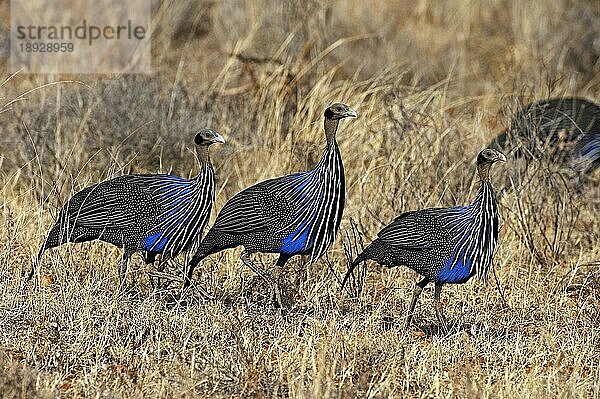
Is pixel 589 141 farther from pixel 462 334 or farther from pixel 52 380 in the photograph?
pixel 52 380

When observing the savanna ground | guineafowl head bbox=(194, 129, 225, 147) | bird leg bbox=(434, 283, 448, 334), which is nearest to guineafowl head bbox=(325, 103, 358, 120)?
guineafowl head bbox=(194, 129, 225, 147)

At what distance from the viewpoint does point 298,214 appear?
460 cm

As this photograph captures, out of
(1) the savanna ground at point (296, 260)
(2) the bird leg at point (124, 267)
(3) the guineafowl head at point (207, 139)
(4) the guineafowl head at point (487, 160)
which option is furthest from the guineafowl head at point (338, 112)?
(2) the bird leg at point (124, 267)

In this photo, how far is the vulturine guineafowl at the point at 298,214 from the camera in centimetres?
459

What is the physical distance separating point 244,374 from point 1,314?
110cm

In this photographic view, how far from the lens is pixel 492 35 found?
10.6 meters

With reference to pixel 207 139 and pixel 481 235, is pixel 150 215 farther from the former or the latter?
pixel 481 235

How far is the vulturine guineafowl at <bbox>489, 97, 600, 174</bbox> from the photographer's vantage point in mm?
5950

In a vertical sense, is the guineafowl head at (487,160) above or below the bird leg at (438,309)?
above

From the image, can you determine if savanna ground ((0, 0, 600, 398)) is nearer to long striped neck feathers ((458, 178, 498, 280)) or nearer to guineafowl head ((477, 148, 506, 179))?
long striped neck feathers ((458, 178, 498, 280))

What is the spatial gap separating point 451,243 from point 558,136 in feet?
6.58

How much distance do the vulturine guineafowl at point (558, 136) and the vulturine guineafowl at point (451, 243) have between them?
1.25 meters

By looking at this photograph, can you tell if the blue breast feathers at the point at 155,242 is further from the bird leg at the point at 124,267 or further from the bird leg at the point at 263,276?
the bird leg at the point at 263,276

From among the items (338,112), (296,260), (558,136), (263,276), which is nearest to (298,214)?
(263,276)
